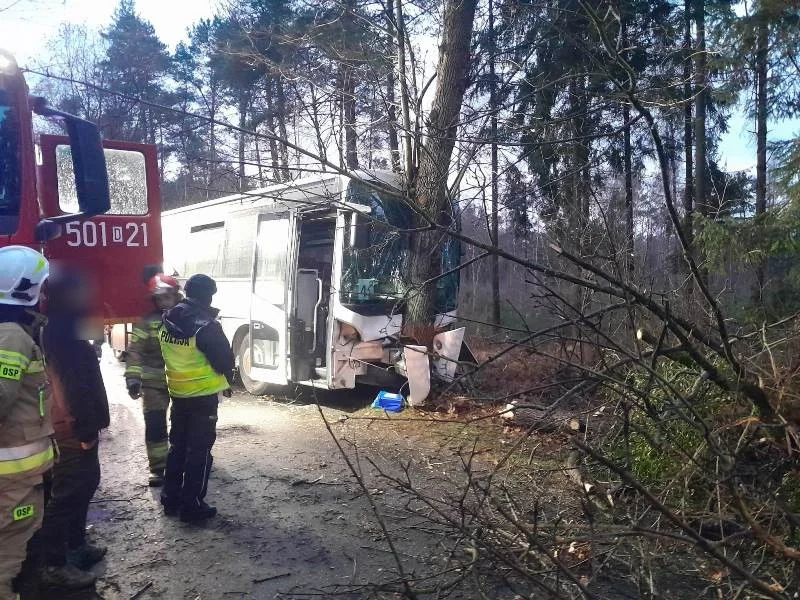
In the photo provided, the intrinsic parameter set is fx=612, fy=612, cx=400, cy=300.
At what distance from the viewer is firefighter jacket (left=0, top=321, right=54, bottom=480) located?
2658mm

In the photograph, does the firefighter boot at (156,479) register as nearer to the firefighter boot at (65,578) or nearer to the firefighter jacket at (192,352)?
the firefighter jacket at (192,352)

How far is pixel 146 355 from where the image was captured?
211 inches

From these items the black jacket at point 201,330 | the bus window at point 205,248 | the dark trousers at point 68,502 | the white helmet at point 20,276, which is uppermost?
the bus window at point 205,248

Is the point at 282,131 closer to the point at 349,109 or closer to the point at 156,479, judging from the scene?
the point at 349,109

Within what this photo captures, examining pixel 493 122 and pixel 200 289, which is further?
pixel 493 122

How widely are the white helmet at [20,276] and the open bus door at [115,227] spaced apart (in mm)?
1644

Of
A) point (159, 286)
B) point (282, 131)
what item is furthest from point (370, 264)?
point (159, 286)

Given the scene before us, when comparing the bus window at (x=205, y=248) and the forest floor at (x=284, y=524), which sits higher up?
the bus window at (x=205, y=248)

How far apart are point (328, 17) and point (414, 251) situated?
4.10 metres

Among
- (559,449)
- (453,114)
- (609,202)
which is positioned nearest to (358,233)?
(453,114)

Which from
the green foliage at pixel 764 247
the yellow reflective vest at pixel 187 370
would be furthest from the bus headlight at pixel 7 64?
the green foliage at pixel 764 247

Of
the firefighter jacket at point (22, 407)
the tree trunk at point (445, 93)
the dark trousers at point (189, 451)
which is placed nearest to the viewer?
the firefighter jacket at point (22, 407)

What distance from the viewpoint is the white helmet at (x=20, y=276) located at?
278cm

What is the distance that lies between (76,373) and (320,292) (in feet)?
16.8
